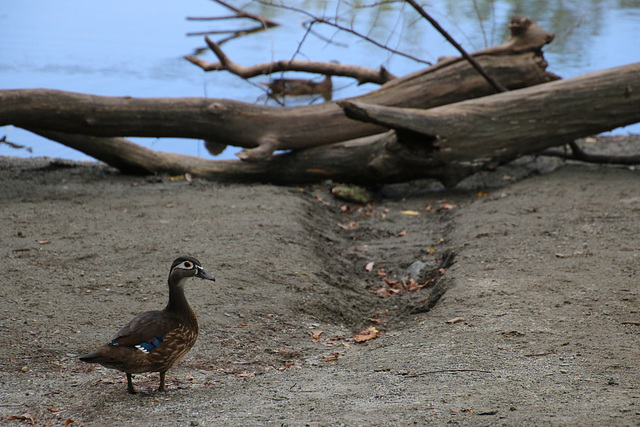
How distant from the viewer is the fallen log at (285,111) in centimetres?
758

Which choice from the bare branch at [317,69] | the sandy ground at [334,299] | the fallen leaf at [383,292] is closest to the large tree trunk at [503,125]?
the sandy ground at [334,299]

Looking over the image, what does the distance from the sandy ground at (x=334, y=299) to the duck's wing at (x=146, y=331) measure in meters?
0.29

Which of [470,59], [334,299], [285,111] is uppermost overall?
[470,59]

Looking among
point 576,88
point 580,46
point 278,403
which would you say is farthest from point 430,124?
point 580,46

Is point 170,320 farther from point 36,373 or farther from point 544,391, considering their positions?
point 544,391

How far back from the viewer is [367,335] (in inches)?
179

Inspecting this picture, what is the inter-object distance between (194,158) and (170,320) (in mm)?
5332

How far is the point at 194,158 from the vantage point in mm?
8555

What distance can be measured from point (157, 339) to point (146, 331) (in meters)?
0.07

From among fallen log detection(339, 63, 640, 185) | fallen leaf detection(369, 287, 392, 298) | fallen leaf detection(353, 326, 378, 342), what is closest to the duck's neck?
fallen leaf detection(353, 326, 378, 342)

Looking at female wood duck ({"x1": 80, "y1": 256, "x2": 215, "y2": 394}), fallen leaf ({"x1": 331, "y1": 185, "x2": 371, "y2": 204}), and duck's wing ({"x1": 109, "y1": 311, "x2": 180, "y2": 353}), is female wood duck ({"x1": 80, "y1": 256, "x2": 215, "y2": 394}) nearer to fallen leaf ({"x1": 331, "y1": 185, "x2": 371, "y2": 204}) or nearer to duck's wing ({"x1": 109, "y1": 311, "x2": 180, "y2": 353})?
duck's wing ({"x1": 109, "y1": 311, "x2": 180, "y2": 353})

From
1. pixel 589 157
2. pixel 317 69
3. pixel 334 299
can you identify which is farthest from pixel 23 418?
pixel 589 157

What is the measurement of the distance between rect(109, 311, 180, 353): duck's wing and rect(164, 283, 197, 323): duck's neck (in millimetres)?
60

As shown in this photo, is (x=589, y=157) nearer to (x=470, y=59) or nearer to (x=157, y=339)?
(x=470, y=59)
